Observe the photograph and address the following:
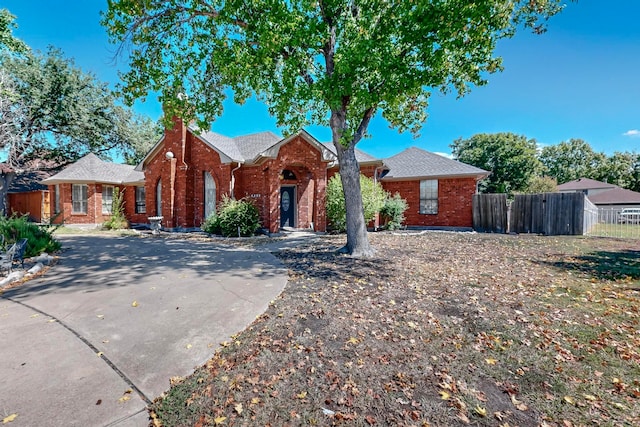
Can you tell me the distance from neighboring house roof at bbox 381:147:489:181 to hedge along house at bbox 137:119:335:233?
19.4ft

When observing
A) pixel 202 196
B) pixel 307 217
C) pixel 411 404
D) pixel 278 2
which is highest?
pixel 278 2

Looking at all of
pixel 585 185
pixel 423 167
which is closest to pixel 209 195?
pixel 423 167

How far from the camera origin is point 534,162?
30344 millimetres

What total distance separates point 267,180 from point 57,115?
18.1 metres

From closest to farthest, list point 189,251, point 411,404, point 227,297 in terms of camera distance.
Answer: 1. point 411,404
2. point 227,297
3. point 189,251

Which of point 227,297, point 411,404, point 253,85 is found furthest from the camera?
point 253,85

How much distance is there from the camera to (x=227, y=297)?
505cm

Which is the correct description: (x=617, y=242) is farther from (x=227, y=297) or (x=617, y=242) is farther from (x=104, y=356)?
(x=104, y=356)

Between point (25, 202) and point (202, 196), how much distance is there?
64.8 feet

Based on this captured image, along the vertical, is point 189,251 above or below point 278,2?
below

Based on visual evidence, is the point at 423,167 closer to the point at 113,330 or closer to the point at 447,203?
the point at 447,203

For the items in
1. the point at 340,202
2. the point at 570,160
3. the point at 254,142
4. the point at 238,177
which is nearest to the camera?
the point at 340,202

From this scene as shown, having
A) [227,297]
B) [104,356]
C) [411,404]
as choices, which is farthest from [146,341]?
[411,404]

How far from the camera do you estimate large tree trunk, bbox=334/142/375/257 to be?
28.1 feet
